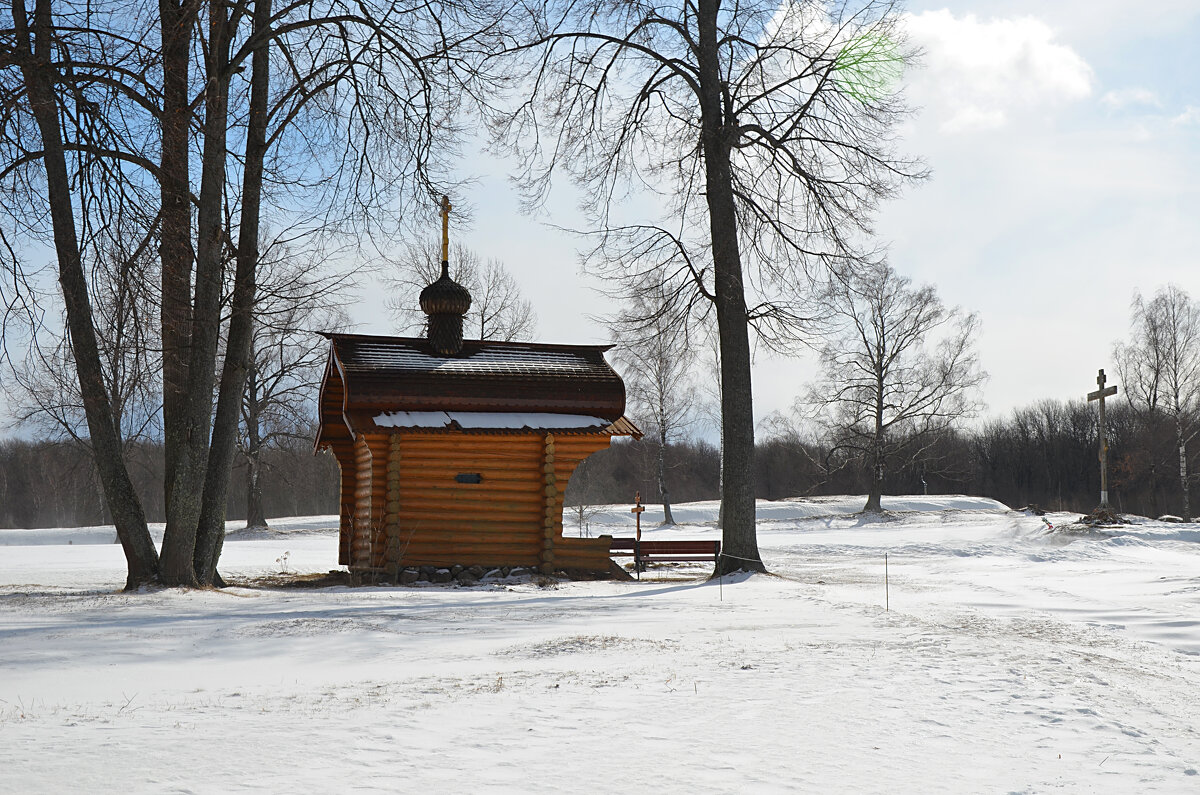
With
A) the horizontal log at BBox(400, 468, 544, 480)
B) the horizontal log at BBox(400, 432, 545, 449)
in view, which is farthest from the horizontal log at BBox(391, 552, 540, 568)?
the horizontal log at BBox(400, 432, 545, 449)

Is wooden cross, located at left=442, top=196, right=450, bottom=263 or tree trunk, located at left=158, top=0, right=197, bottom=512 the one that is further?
wooden cross, located at left=442, top=196, right=450, bottom=263

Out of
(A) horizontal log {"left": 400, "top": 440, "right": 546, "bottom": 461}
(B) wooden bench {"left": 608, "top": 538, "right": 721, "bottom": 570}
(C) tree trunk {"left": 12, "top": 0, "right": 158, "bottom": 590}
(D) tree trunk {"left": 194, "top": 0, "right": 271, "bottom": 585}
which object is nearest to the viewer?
(C) tree trunk {"left": 12, "top": 0, "right": 158, "bottom": 590}

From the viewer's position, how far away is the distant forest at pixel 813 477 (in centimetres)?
6556

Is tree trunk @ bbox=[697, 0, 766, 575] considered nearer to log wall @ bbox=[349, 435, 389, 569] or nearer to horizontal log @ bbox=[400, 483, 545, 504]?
horizontal log @ bbox=[400, 483, 545, 504]

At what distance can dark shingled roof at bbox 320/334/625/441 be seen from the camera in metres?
16.1

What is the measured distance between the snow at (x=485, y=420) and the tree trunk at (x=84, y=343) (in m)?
4.10

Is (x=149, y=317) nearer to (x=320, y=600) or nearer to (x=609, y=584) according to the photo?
(x=320, y=600)

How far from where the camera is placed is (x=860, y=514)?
1620 inches

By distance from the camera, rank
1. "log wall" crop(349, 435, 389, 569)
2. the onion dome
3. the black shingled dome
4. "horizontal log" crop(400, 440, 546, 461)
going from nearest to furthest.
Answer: "log wall" crop(349, 435, 389, 569) → "horizontal log" crop(400, 440, 546, 461) → the black shingled dome → the onion dome

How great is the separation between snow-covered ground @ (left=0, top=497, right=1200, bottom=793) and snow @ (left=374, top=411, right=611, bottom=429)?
3.81m

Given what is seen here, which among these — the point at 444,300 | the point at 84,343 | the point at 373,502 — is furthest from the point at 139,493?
the point at 84,343

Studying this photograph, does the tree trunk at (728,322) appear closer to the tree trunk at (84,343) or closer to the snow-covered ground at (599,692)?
the snow-covered ground at (599,692)

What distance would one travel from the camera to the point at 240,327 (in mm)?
14609

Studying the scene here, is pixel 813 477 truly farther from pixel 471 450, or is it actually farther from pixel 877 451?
Answer: pixel 471 450
